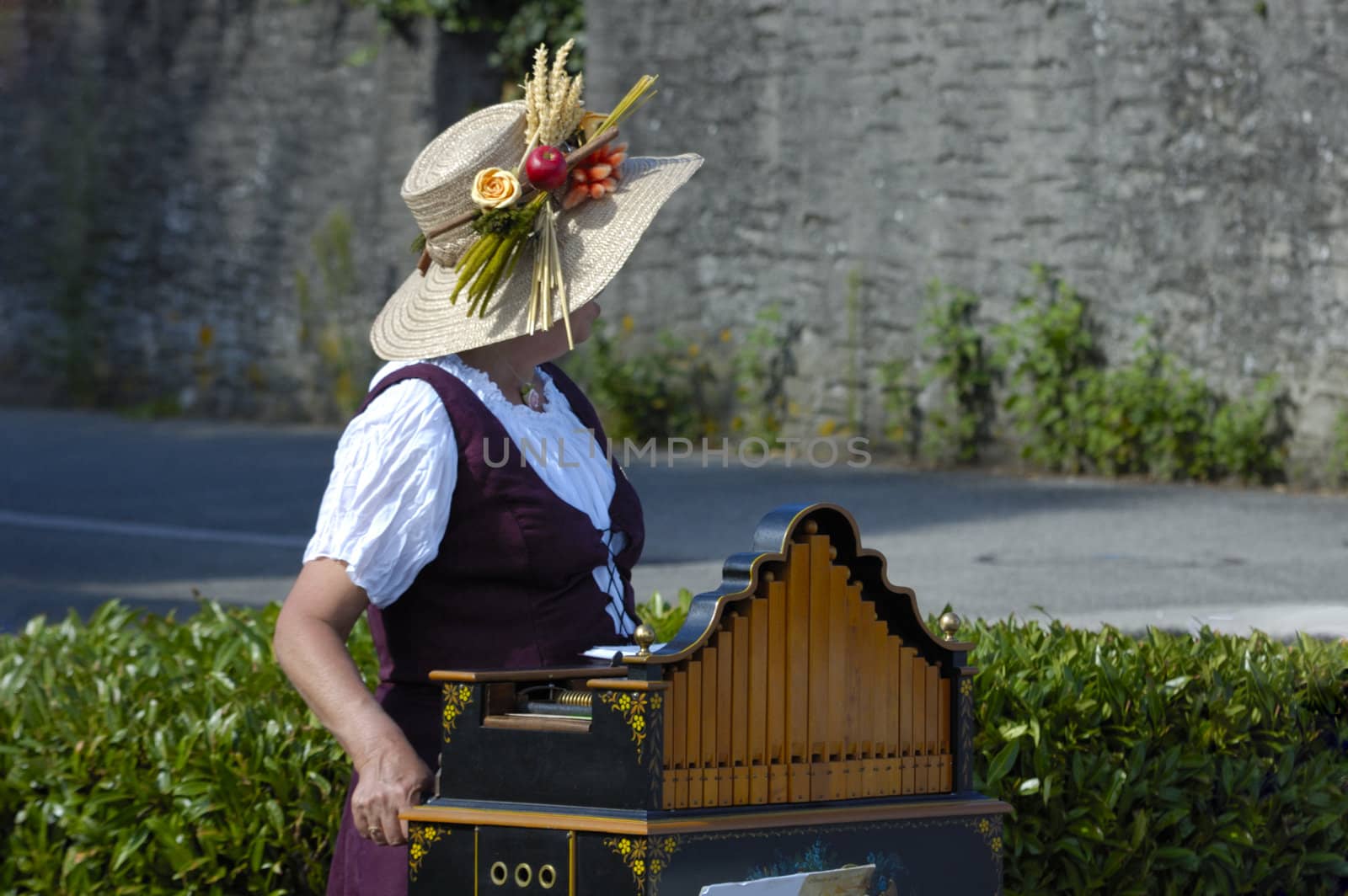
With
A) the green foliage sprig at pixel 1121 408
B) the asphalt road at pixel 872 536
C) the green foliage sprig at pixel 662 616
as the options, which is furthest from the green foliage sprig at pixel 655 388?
the green foliage sprig at pixel 662 616

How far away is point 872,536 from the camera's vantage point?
25.5 feet

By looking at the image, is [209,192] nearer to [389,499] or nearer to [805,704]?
[389,499]

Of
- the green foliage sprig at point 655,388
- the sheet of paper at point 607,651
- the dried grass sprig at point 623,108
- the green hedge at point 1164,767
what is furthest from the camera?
the green foliage sprig at point 655,388

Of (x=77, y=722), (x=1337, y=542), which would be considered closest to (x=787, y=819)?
(x=77, y=722)

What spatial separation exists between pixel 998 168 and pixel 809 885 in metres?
8.70

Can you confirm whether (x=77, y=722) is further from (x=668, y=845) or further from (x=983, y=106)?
(x=983, y=106)

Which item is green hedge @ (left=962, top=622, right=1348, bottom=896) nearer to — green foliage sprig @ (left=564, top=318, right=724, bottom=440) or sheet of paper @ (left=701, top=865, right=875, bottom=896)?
sheet of paper @ (left=701, top=865, right=875, bottom=896)

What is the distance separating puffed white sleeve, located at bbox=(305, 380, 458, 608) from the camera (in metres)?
2.18

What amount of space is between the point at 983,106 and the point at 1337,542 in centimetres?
386

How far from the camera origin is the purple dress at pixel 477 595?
2.25 m

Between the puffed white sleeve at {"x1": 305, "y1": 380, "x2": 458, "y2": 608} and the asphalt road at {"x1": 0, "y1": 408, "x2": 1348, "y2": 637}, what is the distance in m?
2.81

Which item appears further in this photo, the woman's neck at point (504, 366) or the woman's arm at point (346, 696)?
the woman's neck at point (504, 366)

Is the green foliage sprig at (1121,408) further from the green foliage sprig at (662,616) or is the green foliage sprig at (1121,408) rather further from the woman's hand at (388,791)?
the woman's hand at (388,791)

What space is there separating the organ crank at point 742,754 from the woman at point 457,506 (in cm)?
16
